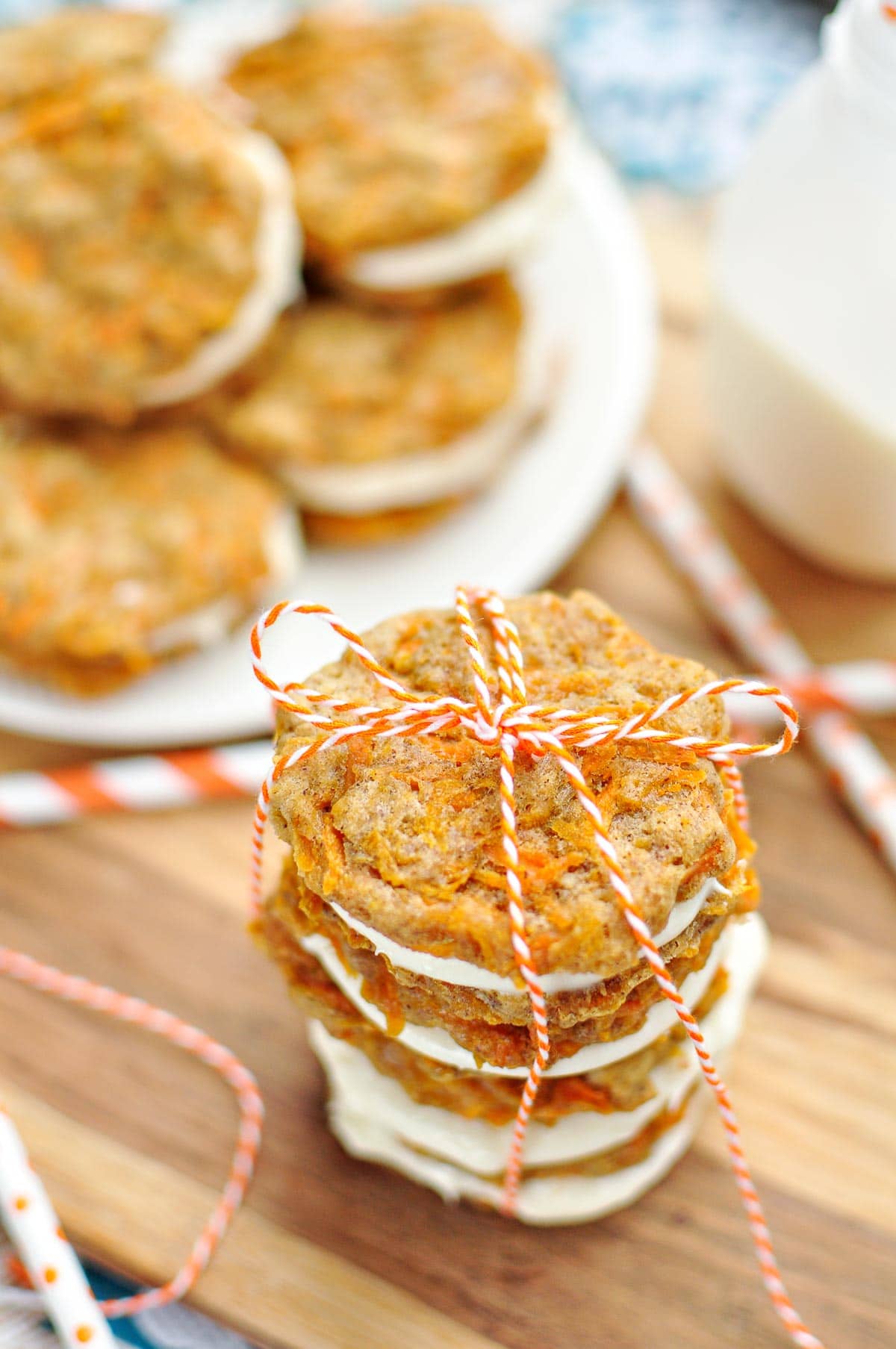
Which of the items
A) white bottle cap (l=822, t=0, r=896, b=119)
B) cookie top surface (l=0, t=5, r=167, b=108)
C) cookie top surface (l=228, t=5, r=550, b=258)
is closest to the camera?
white bottle cap (l=822, t=0, r=896, b=119)

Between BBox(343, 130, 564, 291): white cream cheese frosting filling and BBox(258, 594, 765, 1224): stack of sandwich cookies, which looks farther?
BBox(343, 130, 564, 291): white cream cheese frosting filling

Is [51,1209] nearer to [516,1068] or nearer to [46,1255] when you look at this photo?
[46,1255]

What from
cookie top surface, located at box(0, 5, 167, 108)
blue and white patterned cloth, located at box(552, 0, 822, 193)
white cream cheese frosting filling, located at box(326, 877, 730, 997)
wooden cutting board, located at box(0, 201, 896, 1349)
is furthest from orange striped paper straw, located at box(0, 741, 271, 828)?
blue and white patterned cloth, located at box(552, 0, 822, 193)

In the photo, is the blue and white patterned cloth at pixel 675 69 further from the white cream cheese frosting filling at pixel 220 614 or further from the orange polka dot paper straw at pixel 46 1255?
the orange polka dot paper straw at pixel 46 1255

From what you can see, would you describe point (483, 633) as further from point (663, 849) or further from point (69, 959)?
point (69, 959)

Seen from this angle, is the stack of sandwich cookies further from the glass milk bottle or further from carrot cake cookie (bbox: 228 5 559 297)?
carrot cake cookie (bbox: 228 5 559 297)

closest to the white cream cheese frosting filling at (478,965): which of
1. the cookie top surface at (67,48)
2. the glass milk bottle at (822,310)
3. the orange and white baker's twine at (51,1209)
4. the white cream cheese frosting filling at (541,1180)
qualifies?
the white cream cheese frosting filling at (541,1180)

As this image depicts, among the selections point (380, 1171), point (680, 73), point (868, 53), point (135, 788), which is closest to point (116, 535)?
point (135, 788)
